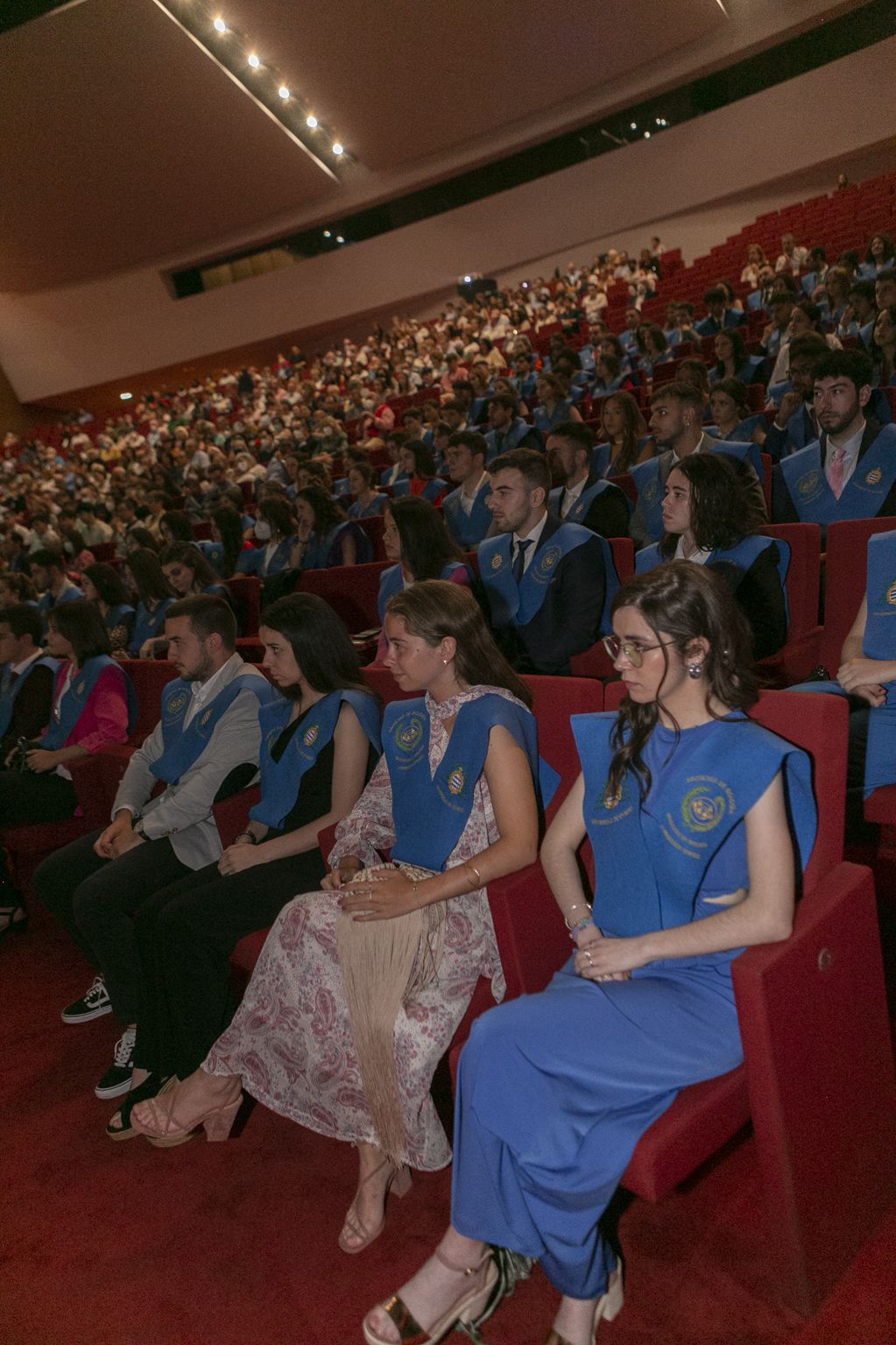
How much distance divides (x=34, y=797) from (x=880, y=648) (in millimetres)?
2753

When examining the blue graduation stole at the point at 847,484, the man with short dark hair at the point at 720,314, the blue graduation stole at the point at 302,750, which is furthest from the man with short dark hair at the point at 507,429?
the blue graduation stole at the point at 302,750

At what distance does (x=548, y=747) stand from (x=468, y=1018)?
58 centimetres

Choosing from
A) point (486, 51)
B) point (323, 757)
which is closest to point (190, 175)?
point (486, 51)

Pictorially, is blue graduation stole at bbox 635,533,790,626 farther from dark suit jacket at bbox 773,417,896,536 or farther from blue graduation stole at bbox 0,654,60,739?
blue graduation stole at bbox 0,654,60,739

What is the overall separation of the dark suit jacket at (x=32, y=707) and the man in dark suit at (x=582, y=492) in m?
2.12

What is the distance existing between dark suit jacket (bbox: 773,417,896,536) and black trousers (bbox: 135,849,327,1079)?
6.83ft

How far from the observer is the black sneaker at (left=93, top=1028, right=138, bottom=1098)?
2.24 meters

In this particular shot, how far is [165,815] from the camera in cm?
239

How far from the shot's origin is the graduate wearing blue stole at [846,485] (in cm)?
298

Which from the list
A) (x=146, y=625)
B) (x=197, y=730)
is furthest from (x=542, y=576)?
(x=146, y=625)

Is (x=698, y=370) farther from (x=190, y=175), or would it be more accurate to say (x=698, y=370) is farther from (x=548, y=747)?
(x=190, y=175)

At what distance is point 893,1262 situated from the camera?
1.35 meters

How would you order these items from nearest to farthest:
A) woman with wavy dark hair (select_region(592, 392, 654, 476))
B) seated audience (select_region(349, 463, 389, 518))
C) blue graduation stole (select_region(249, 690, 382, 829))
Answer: blue graduation stole (select_region(249, 690, 382, 829))
woman with wavy dark hair (select_region(592, 392, 654, 476))
seated audience (select_region(349, 463, 389, 518))

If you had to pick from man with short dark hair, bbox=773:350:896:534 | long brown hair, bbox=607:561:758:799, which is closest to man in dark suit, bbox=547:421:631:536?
man with short dark hair, bbox=773:350:896:534
